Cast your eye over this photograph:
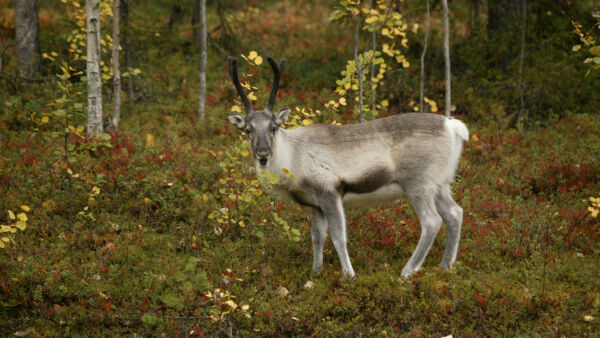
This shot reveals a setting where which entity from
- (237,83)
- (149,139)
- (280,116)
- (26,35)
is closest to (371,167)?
(280,116)

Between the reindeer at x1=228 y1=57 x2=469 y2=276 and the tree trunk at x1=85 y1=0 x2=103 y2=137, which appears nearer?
the reindeer at x1=228 y1=57 x2=469 y2=276

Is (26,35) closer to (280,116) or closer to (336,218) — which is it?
(280,116)

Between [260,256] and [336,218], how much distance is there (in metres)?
1.62

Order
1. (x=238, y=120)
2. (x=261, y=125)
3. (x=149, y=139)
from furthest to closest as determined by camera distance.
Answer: (x=149, y=139)
(x=238, y=120)
(x=261, y=125)

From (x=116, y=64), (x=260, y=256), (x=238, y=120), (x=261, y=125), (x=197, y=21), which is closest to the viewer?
(x=261, y=125)

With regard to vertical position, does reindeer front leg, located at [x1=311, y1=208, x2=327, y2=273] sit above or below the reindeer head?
below

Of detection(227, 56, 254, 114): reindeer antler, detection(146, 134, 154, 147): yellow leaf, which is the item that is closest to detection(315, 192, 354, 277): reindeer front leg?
detection(227, 56, 254, 114): reindeer antler

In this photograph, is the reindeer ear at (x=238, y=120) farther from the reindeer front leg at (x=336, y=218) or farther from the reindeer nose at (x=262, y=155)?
the reindeer front leg at (x=336, y=218)

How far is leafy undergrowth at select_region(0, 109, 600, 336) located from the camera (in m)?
6.64

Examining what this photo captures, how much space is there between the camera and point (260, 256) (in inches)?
325

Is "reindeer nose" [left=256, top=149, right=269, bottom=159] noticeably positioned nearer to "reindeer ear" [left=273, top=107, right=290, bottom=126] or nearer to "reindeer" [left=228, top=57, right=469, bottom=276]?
"reindeer" [left=228, top=57, right=469, bottom=276]

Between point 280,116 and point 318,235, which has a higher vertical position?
point 280,116

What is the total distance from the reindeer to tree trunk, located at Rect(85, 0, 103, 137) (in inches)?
187

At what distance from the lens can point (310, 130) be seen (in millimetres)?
8016
